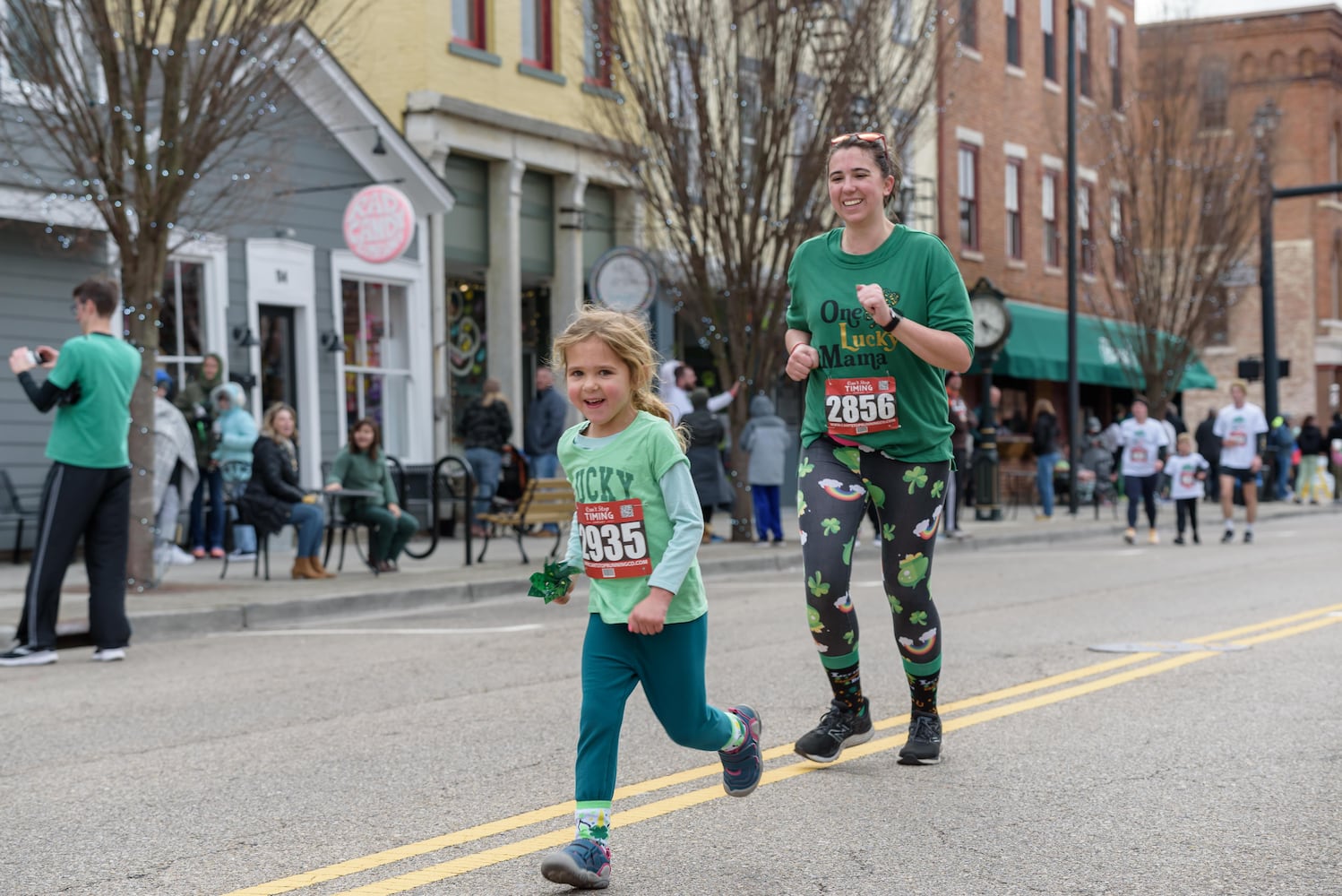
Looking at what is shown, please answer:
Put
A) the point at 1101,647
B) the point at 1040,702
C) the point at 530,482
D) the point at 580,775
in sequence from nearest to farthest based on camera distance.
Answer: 1. the point at 580,775
2. the point at 1040,702
3. the point at 1101,647
4. the point at 530,482

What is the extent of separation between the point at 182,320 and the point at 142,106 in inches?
218

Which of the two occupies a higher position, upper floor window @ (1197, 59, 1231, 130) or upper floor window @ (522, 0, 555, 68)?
upper floor window @ (1197, 59, 1231, 130)

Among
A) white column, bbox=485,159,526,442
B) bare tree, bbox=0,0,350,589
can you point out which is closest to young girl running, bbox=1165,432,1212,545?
white column, bbox=485,159,526,442

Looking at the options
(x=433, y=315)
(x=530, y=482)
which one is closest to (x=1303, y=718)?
(x=530, y=482)

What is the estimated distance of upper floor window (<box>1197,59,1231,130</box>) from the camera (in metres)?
32.0

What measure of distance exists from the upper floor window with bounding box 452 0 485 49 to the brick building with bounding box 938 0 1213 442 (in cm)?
1120

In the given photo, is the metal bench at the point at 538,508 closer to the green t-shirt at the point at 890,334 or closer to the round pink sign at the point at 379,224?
the round pink sign at the point at 379,224

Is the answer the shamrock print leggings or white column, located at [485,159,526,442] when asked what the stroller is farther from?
the shamrock print leggings

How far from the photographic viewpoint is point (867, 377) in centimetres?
567

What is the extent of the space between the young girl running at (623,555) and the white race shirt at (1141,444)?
16040 mm

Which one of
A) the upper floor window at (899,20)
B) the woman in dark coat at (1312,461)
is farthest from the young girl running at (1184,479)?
the woman in dark coat at (1312,461)

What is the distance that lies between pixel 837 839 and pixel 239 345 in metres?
14.9

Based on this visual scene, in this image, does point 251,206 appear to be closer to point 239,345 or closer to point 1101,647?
point 239,345

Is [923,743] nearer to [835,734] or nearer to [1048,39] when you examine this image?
[835,734]
